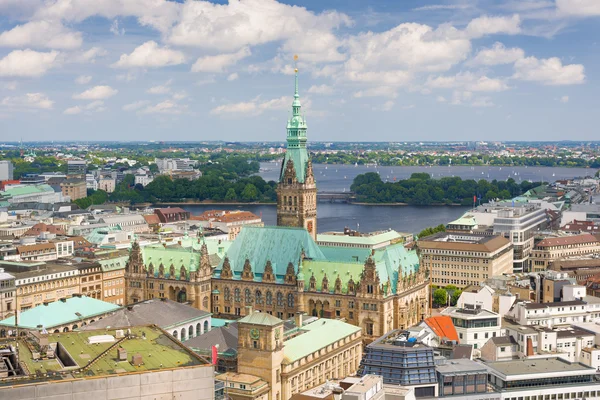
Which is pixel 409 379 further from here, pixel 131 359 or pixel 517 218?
pixel 517 218

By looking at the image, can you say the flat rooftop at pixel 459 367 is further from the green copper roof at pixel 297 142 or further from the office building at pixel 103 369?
the green copper roof at pixel 297 142

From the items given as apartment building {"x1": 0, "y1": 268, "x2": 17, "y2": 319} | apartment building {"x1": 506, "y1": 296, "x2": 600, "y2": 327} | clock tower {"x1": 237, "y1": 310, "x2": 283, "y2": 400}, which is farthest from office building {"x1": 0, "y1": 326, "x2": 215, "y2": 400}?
apartment building {"x1": 506, "y1": 296, "x2": 600, "y2": 327}

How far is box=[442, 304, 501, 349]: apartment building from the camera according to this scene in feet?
296

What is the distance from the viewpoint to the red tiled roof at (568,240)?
508 feet

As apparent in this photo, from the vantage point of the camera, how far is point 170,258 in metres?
109

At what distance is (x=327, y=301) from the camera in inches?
3839

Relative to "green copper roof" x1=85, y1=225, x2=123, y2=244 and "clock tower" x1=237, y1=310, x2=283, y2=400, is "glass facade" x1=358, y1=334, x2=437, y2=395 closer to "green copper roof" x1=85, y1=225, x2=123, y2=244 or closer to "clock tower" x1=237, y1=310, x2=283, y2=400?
"clock tower" x1=237, y1=310, x2=283, y2=400

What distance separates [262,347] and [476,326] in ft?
92.5

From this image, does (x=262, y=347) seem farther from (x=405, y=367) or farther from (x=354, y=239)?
(x=354, y=239)

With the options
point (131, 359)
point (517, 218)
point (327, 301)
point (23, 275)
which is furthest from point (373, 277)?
point (517, 218)

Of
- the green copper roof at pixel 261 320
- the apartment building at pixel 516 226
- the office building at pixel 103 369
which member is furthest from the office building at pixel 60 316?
the apartment building at pixel 516 226

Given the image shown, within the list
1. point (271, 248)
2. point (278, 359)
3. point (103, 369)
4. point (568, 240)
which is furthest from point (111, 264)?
point (568, 240)

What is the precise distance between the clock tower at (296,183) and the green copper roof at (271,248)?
10.0 m

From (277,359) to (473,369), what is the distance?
17216 millimetres
